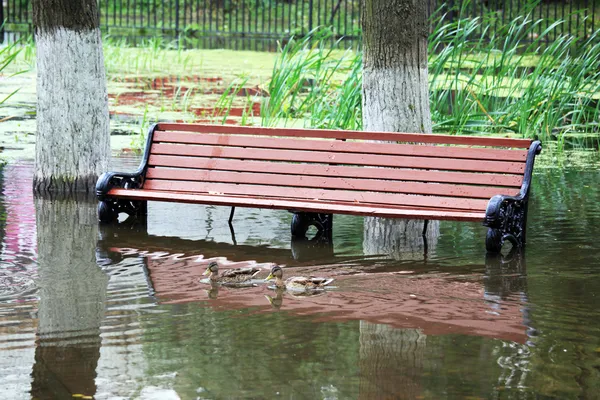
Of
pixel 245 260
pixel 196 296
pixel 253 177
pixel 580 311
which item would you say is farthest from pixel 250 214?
pixel 580 311

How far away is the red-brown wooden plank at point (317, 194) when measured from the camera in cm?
734

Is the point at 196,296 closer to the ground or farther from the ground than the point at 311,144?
closer to the ground

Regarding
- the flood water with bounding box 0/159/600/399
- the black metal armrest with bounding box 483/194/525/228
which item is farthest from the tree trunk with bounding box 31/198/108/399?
the black metal armrest with bounding box 483/194/525/228

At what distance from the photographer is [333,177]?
25.3ft

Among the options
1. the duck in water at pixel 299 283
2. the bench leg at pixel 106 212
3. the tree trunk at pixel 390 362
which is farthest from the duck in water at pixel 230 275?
the bench leg at pixel 106 212

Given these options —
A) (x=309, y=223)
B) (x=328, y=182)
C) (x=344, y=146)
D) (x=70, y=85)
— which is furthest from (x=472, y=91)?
(x=70, y=85)

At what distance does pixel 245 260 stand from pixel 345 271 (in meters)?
0.71

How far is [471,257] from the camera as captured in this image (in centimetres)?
689

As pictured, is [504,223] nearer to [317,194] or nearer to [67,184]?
[317,194]

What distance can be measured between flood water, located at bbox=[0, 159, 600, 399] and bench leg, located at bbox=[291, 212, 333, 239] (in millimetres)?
121

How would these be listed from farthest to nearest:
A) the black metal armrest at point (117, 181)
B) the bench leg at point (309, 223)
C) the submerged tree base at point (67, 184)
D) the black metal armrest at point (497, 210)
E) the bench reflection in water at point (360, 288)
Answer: the submerged tree base at point (67, 184)
the black metal armrest at point (117, 181)
the bench leg at point (309, 223)
the black metal armrest at point (497, 210)
the bench reflection in water at point (360, 288)

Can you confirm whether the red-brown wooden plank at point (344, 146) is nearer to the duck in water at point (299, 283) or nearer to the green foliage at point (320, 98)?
the duck in water at point (299, 283)

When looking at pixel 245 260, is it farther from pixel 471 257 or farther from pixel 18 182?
pixel 18 182

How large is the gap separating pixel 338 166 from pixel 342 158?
0.06 m
